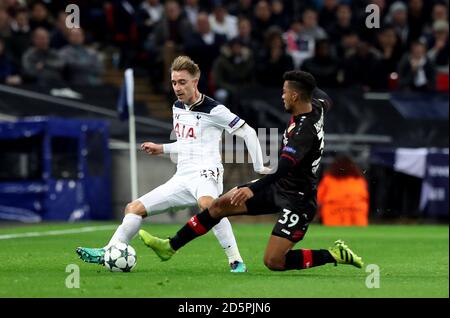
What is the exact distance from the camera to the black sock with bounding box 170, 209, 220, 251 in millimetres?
12492

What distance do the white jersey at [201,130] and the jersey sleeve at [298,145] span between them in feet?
3.45

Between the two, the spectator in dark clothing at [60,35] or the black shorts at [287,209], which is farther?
the spectator in dark clothing at [60,35]

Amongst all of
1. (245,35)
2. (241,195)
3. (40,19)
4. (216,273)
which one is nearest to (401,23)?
(245,35)

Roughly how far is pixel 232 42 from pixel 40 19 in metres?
4.12

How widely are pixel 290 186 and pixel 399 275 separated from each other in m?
1.52

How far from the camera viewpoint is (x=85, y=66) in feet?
84.7

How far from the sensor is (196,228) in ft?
41.2

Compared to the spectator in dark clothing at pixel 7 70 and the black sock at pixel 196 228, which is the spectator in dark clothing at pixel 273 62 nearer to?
the spectator in dark clothing at pixel 7 70

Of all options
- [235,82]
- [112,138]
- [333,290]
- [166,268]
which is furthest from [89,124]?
[333,290]

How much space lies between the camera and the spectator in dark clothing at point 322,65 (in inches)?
1022

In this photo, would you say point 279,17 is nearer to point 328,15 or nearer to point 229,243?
point 328,15

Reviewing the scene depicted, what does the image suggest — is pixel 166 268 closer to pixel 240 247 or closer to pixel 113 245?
pixel 113 245

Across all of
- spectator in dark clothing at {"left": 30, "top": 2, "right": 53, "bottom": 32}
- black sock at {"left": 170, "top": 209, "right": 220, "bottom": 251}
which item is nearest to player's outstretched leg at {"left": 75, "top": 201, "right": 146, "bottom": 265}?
black sock at {"left": 170, "top": 209, "right": 220, "bottom": 251}

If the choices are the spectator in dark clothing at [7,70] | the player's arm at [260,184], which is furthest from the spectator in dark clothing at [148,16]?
the player's arm at [260,184]
